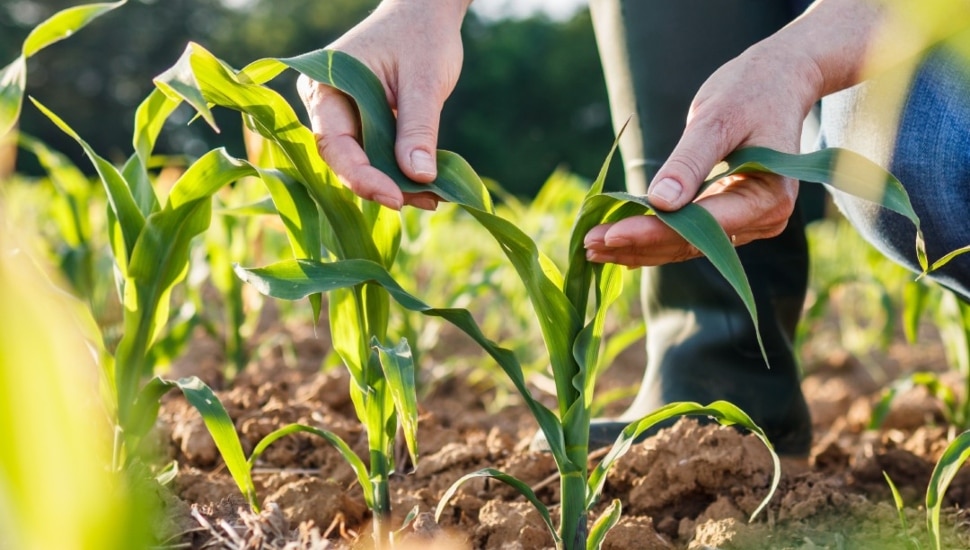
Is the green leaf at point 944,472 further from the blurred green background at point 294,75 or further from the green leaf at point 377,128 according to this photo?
the blurred green background at point 294,75

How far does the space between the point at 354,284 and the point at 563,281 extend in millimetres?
208

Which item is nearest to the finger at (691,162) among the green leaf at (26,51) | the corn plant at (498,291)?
the green leaf at (26,51)

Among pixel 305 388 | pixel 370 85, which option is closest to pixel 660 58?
pixel 370 85

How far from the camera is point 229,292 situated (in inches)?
80.0

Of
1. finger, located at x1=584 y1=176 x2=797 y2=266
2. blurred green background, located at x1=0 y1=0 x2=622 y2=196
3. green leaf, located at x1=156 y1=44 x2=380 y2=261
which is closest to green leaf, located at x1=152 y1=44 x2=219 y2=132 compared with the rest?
green leaf, located at x1=156 y1=44 x2=380 y2=261

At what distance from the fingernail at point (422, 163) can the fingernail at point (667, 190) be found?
0.64 ft

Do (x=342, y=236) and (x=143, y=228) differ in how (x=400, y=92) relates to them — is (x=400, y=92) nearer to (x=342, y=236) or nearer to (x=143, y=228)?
(x=342, y=236)

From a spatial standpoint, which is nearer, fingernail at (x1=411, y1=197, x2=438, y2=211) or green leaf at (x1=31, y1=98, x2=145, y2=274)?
fingernail at (x1=411, y1=197, x2=438, y2=211)

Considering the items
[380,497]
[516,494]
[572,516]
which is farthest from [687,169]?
[516,494]

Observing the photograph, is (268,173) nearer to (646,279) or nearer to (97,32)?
(646,279)

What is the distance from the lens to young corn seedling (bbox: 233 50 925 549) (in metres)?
0.81

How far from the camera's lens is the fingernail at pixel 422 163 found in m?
0.84

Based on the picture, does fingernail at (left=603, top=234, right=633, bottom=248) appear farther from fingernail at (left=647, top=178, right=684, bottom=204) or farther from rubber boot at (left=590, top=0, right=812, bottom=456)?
rubber boot at (left=590, top=0, right=812, bottom=456)

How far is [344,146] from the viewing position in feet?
2.80
